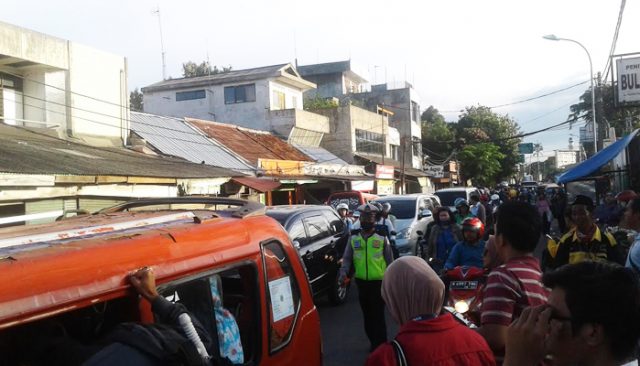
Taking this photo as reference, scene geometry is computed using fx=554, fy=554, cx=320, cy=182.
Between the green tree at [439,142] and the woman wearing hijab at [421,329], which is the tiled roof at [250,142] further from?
the green tree at [439,142]

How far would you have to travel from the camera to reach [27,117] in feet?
49.5

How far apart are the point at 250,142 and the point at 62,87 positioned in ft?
32.5

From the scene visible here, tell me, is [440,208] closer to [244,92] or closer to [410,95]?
[244,92]

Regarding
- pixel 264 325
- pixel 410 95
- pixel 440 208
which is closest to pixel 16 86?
pixel 440 208

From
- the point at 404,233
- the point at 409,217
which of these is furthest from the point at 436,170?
the point at 404,233

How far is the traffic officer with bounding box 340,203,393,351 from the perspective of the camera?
20.4 feet

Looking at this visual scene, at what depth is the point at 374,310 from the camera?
6207 mm

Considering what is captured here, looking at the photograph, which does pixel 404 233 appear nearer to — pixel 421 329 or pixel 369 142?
pixel 421 329

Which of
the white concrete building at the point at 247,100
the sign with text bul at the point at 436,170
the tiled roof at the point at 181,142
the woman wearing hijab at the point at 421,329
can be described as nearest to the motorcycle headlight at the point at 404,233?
the tiled roof at the point at 181,142

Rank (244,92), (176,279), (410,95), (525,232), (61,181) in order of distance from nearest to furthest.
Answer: (176,279) → (525,232) → (61,181) → (244,92) → (410,95)

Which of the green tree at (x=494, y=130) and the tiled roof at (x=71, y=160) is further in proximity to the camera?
the green tree at (x=494, y=130)

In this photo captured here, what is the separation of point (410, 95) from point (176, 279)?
151 feet

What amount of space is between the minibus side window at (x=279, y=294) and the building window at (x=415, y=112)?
147 ft

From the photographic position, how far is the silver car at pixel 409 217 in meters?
12.4
